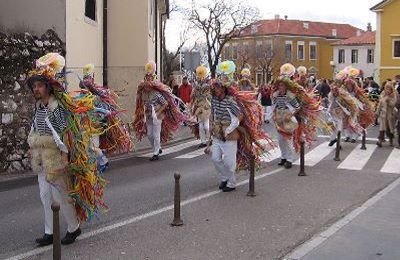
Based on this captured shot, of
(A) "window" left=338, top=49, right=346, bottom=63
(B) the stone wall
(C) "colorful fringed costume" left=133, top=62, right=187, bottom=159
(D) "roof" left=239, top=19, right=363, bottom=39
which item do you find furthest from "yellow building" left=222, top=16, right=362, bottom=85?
(B) the stone wall

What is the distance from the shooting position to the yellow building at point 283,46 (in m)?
90.2

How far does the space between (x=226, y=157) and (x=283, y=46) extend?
88724 mm

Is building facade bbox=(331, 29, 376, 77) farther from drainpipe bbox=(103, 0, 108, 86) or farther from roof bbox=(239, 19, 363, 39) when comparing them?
drainpipe bbox=(103, 0, 108, 86)

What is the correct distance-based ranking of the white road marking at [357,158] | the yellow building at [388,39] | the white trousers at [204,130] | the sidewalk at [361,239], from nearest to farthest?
the sidewalk at [361,239]
the white road marking at [357,158]
the white trousers at [204,130]
the yellow building at [388,39]

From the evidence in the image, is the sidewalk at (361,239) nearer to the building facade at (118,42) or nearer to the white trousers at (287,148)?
the white trousers at (287,148)

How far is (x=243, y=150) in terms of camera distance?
10055 millimetres

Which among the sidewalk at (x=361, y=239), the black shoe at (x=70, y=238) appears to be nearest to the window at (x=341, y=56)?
the sidewalk at (x=361, y=239)

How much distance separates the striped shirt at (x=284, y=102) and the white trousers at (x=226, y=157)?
9.31 feet

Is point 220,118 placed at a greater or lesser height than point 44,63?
lesser

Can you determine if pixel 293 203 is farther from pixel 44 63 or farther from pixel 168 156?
pixel 168 156

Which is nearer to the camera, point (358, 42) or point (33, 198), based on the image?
point (33, 198)

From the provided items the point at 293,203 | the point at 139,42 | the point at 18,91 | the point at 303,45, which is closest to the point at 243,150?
the point at 293,203

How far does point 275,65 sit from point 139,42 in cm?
7140

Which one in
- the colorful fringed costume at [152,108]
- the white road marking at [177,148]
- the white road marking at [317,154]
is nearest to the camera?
the white road marking at [317,154]
